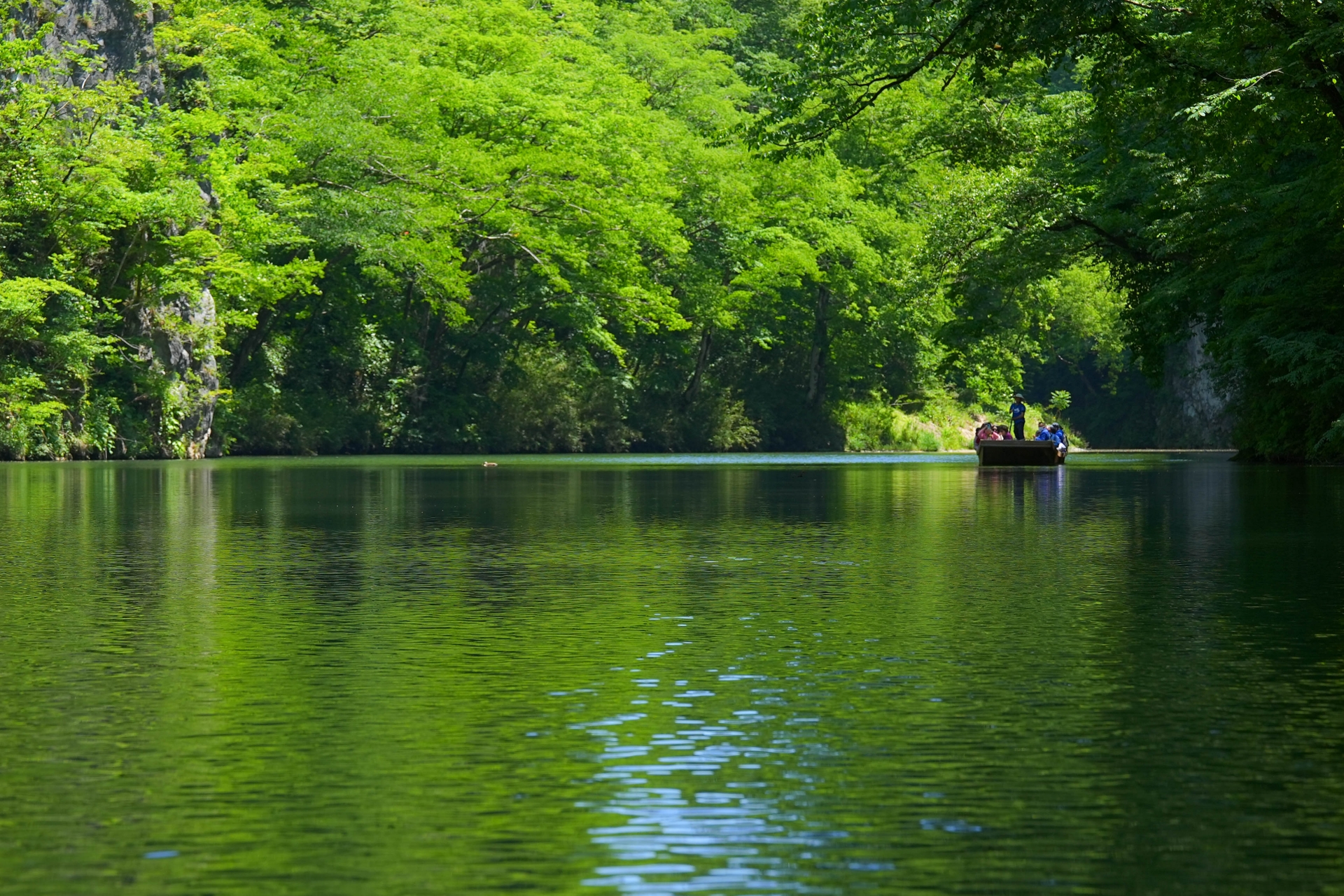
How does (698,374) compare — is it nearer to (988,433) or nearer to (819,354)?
(819,354)

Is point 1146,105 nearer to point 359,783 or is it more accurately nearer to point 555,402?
point 359,783

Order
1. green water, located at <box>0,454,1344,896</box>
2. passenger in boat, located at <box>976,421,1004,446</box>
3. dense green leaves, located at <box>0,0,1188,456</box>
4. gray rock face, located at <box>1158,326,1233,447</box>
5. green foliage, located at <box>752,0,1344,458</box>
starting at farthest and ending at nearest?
1. gray rock face, located at <box>1158,326,1233,447</box>
2. passenger in boat, located at <box>976,421,1004,446</box>
3. dense green leaves, located at <box>0,0,1188,456</box>
4. green foliage, located at <box>752,0,1344,458</box>
5. green water, located at <box>0,454,1344,896</box>

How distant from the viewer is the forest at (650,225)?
3744 centimetres

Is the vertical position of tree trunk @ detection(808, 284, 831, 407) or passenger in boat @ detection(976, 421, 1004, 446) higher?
tree trunk @ detection(808, 284, 831, 407)

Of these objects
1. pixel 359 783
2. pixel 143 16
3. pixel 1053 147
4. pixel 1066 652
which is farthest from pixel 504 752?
pixel 143 16

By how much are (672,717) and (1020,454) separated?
4213 centimetres

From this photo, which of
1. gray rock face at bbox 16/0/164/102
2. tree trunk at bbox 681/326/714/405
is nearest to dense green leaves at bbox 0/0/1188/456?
tree trunk at bbox 681/326/714/405

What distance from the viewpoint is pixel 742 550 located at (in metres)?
18.9

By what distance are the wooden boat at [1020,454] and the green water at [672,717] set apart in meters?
29.5

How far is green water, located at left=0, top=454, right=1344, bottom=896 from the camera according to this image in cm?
605

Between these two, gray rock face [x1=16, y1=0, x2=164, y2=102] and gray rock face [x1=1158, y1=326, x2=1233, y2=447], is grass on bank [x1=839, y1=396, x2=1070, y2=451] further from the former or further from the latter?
gray rock face [x1=16, y1=0, x2=164, y2=102]

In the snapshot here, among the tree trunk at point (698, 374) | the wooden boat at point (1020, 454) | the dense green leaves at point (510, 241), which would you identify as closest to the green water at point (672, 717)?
the wooden boat at point (1020, 454)

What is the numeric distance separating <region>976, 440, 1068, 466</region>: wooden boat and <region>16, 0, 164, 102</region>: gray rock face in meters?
27.5

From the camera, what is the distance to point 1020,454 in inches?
1967
